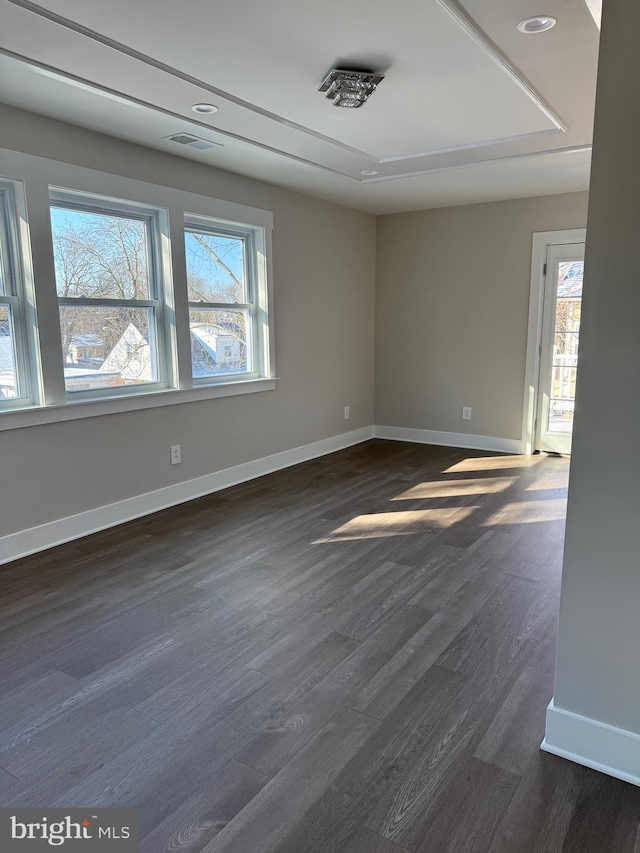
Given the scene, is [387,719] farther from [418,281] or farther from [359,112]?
[418,281]

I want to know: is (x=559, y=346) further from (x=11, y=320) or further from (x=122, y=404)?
(x=11, y=320)

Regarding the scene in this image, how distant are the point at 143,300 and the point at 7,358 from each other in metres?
0.98

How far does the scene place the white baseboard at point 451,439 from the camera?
5.63 metres

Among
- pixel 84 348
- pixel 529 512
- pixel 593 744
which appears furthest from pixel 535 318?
pixel 593 744

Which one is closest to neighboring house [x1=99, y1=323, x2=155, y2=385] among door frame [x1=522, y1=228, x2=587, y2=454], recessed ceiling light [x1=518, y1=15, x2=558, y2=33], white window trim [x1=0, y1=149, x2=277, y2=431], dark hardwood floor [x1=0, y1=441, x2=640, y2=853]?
white window trim [x1=0, y1=149, x2=277, y2=431]

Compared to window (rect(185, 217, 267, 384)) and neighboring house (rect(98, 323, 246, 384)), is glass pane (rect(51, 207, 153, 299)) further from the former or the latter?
window (rect(185, 217, 267, 384))

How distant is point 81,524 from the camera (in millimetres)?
3492

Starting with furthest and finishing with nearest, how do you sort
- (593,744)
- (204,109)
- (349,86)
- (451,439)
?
1. (451,439)
2. (204,109)
3. (349,86)
4. (593,744)

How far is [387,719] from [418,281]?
15.7ft

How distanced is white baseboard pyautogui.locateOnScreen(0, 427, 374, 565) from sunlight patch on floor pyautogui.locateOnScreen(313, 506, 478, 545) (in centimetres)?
124

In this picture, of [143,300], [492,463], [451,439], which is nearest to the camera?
[143,300]

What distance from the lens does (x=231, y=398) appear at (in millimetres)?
4492

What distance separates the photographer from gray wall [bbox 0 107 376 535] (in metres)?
3.20

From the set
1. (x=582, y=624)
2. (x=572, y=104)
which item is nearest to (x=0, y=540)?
(x=582, y=624)
